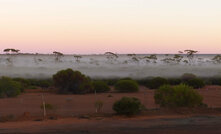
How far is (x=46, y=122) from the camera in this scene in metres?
18.6

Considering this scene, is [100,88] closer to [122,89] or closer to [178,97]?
[122,89]

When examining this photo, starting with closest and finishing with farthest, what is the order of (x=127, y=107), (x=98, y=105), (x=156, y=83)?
(x=127, y=107), (x=98, y=105), (x=156, y=83)

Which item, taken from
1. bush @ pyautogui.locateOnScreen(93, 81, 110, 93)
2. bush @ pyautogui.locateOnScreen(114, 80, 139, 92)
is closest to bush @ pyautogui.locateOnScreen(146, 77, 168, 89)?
bush @ pyautogui.locateOnScreen(114, 80, 139, 92)

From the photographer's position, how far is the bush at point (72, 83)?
36.3 meters

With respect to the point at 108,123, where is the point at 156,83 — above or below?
above

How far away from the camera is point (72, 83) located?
36.9 m

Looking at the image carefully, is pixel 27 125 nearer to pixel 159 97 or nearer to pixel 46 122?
pixel 46 122

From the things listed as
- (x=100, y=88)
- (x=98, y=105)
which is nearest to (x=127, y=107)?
(x=98, y=105)

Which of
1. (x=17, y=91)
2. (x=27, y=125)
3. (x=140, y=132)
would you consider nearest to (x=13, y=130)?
(x=27, y=125)

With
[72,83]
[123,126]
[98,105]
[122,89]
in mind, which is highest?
[72,83]

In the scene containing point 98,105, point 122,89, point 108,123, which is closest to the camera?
point 108,123

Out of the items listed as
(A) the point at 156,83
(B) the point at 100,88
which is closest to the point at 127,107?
(B) the point at 100,88

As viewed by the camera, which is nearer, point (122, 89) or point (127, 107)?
point (127, 107)

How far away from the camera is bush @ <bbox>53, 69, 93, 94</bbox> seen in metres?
36.3
